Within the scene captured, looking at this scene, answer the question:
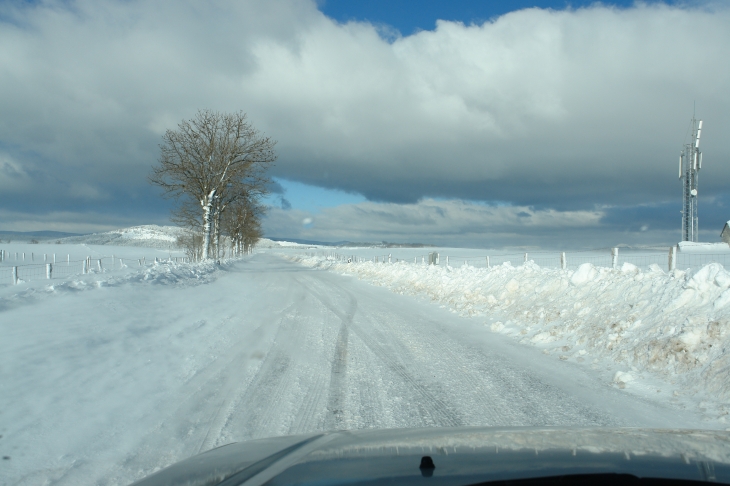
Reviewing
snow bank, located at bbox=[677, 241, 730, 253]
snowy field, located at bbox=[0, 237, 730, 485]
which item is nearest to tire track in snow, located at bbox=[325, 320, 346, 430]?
snowy field, located at bbox=[0, 237, 730, 485]

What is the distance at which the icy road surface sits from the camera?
441 cm

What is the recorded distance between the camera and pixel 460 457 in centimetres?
268

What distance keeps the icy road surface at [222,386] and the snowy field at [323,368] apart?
0.03 m

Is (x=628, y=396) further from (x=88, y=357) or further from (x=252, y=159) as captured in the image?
(x=252, y=159)

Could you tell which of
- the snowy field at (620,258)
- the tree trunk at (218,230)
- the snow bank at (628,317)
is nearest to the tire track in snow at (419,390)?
the snow bank at (628,317)

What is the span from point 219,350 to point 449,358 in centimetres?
417

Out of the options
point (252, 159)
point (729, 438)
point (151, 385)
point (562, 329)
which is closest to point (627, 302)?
point (562, 329)

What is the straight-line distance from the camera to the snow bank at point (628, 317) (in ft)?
21.5

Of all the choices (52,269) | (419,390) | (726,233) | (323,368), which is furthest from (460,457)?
(726,233)

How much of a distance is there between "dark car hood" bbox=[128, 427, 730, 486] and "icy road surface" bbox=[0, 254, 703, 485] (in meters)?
1.51

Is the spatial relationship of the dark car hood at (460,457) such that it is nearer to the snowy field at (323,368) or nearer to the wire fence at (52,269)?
the snowy field at (323,368)

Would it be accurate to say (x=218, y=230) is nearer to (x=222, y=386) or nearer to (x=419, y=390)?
(x=222, y=386)

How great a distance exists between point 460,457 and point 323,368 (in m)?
4.85

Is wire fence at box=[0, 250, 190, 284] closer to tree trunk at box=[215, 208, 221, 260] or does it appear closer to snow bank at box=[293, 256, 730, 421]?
tree trunk at box=[215, 208, 221, 260]
